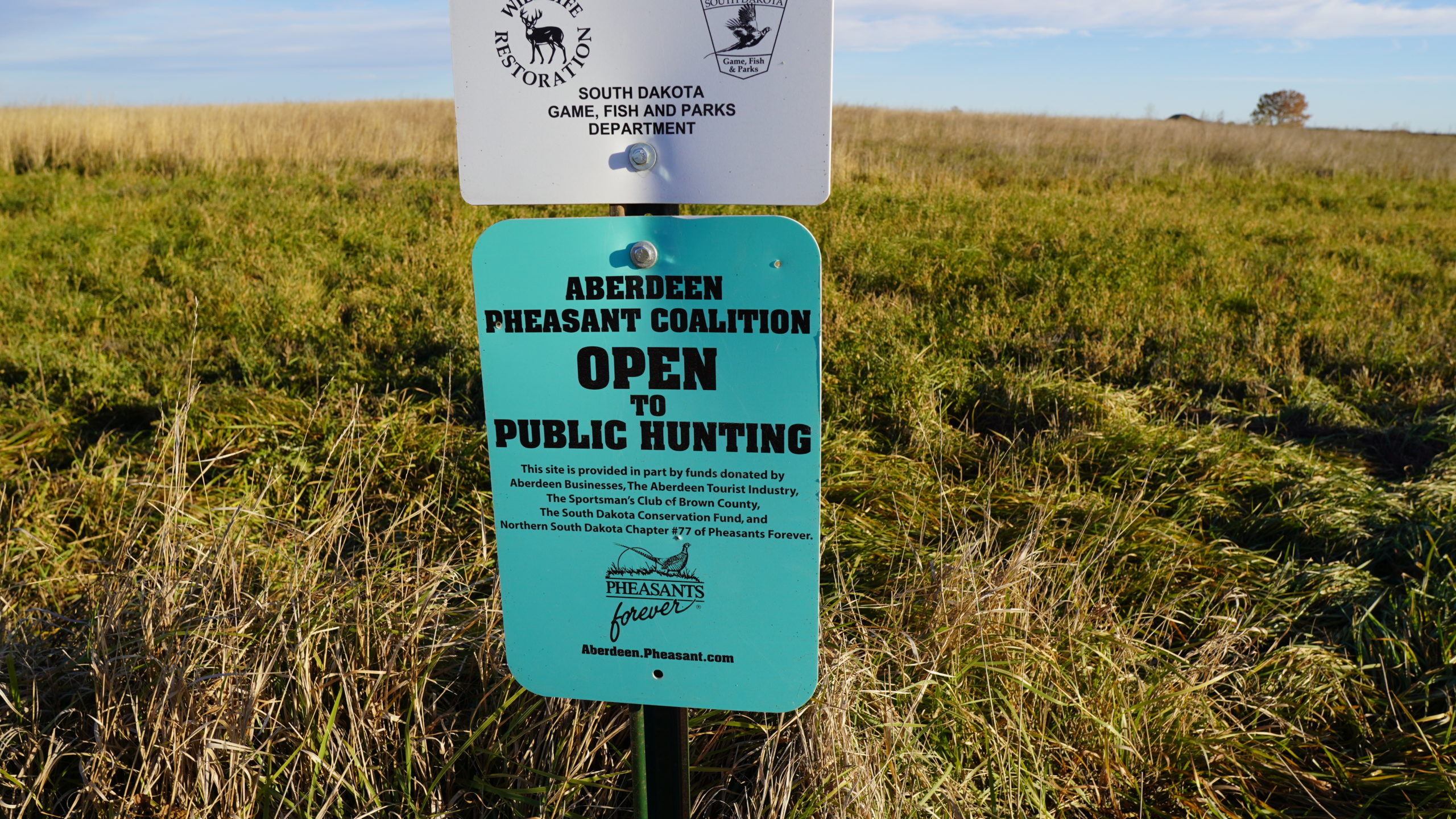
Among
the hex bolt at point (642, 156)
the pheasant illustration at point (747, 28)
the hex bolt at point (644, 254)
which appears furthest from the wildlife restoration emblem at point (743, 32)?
the hex bolt at point (644, 254)

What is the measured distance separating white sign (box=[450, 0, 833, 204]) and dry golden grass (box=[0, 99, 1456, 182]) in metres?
10.4

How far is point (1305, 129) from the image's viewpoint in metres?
32.8

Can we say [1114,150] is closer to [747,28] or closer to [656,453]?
[747,28]

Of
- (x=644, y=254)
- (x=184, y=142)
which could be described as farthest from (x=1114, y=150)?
(x=644, y=254)

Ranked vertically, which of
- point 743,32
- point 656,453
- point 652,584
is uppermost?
point 743,32

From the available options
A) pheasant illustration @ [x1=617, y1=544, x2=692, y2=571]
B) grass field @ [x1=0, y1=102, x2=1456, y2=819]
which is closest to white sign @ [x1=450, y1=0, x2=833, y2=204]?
pheasant illustration @ [x1=617, y1=544, x2=692, y2=571]

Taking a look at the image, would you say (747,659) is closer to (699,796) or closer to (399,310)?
(699,796)

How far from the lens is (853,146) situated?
1565 centimetres

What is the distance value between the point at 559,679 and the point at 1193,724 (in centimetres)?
178

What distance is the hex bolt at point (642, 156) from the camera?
148cm

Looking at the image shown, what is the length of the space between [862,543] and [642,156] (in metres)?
1.97

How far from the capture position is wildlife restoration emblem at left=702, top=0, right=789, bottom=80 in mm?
1422

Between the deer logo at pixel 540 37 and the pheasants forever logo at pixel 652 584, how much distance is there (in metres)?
0.89

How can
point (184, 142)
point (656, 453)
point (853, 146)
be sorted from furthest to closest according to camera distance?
point (853, 146) → point (184, 142) → point (656, 453)
